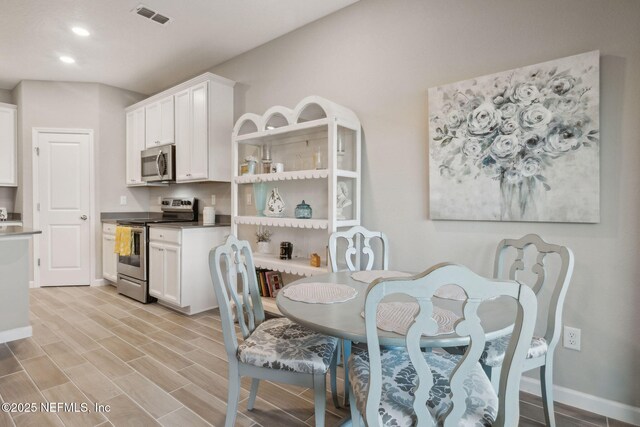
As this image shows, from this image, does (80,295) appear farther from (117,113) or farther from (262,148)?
(262,148)

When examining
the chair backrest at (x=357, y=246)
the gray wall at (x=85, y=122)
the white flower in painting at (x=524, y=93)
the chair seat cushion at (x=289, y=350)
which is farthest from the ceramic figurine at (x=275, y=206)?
the gray wall at (x=85, y=122)

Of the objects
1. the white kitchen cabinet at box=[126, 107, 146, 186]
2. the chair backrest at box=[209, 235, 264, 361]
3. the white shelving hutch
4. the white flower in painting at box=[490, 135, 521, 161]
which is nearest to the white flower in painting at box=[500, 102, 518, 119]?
the white flower in painting at box=[490, 135, 521, 161]

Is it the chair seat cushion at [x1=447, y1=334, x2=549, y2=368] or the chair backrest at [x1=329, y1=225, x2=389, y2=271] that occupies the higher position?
the chair backrest at [x1=329, y1=225, x2=389, y2=271]

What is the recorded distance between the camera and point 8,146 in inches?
186

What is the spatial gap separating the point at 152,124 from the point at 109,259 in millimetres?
1828

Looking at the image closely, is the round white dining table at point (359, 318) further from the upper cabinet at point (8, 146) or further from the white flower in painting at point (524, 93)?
the upper cabinet at point (8, 146)

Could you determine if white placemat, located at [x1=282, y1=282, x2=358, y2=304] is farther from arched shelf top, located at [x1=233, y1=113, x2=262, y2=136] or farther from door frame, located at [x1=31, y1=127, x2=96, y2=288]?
door frame, located at [x1=31, y1=127, x2=96, y2=288]

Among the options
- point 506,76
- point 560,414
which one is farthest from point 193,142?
point 560,414

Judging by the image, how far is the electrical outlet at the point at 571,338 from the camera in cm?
194

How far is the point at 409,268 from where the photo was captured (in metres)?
2.54

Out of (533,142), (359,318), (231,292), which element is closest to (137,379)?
(231,292)

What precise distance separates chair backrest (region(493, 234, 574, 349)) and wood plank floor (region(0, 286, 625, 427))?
23.4 inches

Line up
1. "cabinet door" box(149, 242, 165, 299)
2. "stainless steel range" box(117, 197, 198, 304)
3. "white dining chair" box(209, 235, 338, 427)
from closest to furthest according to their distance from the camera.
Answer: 1. "white dining chair" box(209, 235, 338, 427)
2. "cabinet door" box(149, 242, 165, 299)
3. "stainless steel range" box(117, 197, 198, 304)

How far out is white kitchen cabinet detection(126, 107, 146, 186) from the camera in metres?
4.59
